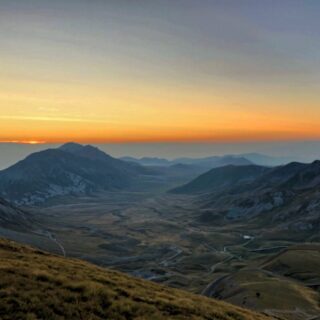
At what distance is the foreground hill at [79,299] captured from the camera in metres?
23.9

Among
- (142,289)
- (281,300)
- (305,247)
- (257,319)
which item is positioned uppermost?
(142,289)

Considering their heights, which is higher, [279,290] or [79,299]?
[79,299]

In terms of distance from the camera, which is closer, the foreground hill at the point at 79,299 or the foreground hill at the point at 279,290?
the foreground hill at the point at 79,299

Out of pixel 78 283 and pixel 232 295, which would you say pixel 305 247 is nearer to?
pixel 232 295

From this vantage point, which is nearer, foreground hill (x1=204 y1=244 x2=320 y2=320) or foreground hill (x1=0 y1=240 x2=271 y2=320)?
foreground hill (x1=0 y1=240 x2=271 y2=320)

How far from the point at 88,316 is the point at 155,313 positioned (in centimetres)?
496

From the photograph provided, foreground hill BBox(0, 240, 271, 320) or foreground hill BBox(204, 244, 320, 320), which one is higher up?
foreground hill BBox(0, 240, 271, 320)

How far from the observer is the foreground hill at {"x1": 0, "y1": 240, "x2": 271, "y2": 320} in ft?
78.5

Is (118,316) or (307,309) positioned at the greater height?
(118,316)

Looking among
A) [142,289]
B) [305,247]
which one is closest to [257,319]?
[142,289]

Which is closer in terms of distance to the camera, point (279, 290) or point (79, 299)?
point (79, 299)

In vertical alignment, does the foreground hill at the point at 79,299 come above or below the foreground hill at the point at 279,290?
above

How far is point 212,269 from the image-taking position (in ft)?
655

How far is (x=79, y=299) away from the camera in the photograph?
86.8 feet
